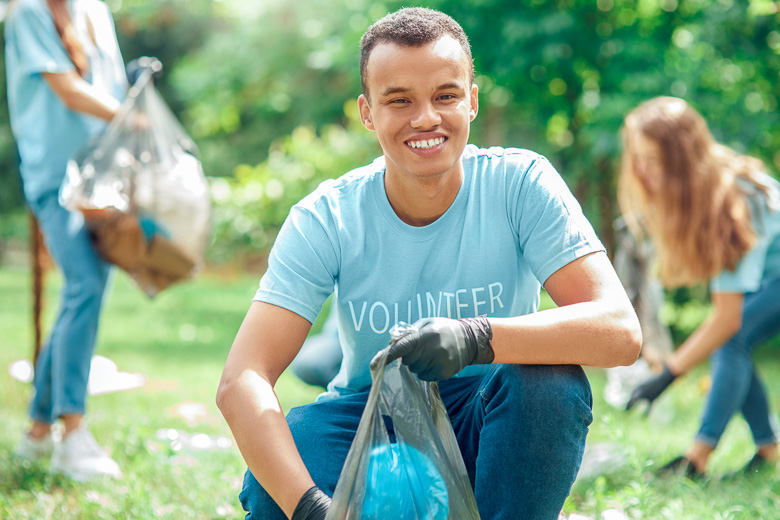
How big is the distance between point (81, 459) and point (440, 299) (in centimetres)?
156

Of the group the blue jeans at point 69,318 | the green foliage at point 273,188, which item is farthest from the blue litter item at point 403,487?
the green foliage at point 273,188

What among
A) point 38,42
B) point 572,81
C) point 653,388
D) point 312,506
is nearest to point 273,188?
point 572,81

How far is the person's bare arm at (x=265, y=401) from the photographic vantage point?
167 cm

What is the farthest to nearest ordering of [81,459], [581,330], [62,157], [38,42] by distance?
1. [62,157]
2. [38,42]
3. [81,459]
4. [581,330]

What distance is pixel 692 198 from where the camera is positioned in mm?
3318

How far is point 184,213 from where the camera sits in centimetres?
336

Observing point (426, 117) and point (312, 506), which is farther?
point (426, 117)

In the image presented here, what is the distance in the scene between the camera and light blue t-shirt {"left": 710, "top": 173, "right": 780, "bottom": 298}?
Answer: 10.4 ft

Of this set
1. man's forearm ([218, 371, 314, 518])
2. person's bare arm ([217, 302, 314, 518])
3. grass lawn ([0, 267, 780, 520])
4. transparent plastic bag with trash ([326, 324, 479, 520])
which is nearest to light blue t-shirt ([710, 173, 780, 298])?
grass lawn ([0, 267, 780, 520])

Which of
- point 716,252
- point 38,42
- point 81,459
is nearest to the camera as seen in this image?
point 81,459

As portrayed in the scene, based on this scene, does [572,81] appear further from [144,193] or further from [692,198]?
[144,193]

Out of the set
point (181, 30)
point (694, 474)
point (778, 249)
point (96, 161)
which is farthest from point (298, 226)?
point (181, 30)

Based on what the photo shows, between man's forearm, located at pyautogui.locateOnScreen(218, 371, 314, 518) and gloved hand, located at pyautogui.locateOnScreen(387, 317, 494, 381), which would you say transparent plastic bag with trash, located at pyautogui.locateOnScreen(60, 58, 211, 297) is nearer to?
man's forearm, located at pyautogui.locateOnScreen(218, 371, 314, 518)

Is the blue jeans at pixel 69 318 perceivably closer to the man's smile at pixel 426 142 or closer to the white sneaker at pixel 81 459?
the white sneaker at pixel 81 459
